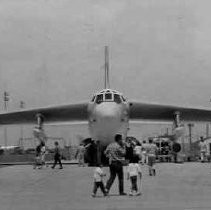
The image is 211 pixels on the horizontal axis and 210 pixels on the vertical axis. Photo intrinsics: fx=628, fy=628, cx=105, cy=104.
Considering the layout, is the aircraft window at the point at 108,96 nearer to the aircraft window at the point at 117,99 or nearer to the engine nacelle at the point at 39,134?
the aircraft window at the point at 117,99

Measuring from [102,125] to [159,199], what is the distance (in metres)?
15.3

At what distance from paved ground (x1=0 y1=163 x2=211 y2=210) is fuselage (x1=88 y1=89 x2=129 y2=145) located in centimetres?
715

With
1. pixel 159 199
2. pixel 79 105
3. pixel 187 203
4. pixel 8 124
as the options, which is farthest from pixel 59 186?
pixel 8 124

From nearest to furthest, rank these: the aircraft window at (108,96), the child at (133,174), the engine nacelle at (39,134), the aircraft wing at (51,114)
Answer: the child at (133,174)
the aircraft window at (108,96)
the engine nacelle at (39,134)
the aircraft wing at (51,114)

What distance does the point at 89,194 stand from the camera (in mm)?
16344

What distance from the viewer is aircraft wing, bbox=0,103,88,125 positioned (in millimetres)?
39156

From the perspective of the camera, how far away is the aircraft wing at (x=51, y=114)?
3916cm

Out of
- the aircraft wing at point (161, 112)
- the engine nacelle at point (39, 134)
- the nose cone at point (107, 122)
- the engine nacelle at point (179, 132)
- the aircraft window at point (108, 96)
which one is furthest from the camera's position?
the aircraft wing at point (161, 112)

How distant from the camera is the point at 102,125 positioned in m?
29.8

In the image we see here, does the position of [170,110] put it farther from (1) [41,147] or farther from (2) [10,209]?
(2) [10,209]

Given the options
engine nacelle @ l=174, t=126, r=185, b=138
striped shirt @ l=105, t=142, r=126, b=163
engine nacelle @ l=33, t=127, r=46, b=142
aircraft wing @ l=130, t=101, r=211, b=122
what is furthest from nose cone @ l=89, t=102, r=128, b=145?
striped shirt @ l=105, t=142, r=126, b=163

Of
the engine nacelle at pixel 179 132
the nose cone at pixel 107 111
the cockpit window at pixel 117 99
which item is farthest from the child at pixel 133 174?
the engine nacelle at pixel 179 132

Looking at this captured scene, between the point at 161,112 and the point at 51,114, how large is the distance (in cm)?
720

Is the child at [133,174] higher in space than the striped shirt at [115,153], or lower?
lower
